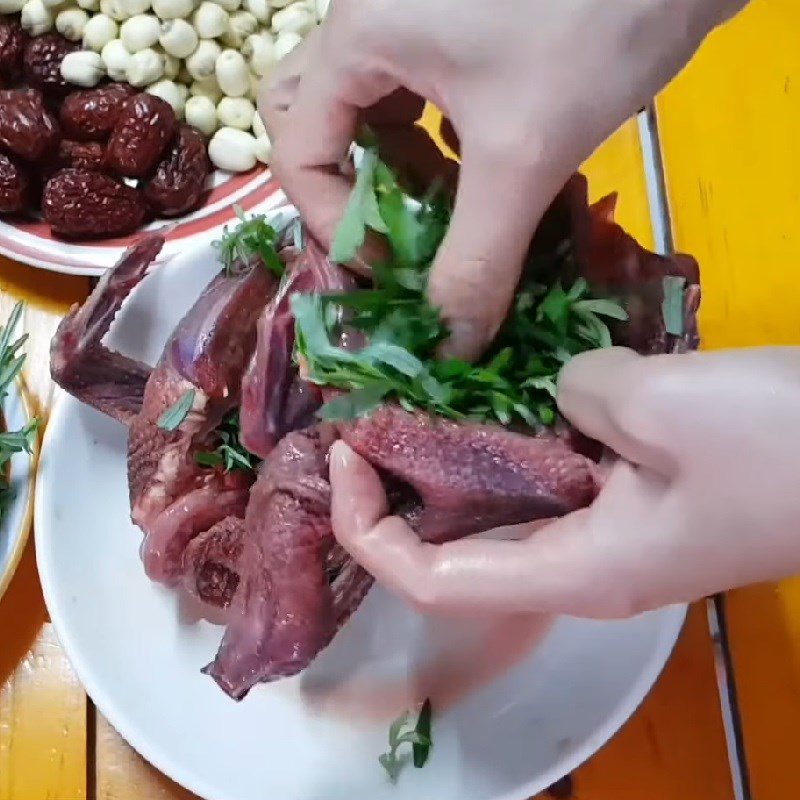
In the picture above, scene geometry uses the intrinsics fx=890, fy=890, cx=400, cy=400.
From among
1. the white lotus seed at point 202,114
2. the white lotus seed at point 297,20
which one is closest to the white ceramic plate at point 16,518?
the white lotus seed at point 202,114

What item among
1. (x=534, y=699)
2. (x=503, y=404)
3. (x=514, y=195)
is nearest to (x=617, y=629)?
(x=534, y=699)

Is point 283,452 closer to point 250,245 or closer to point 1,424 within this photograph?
point 250,245

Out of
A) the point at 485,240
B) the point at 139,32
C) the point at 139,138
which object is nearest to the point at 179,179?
the point at 139,138

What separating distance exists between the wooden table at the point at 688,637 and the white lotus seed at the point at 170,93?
7.7 inches

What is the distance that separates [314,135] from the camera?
0.42 m

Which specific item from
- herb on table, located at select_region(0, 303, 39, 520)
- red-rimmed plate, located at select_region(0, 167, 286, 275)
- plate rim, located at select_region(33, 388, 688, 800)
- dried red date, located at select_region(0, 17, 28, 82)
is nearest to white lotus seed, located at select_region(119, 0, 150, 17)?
dried red date, located at select_region(0, 17, 28, 82)

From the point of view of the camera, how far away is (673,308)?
1.70 ft

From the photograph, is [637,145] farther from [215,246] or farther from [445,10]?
[445,10]

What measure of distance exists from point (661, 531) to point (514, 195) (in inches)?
5.8

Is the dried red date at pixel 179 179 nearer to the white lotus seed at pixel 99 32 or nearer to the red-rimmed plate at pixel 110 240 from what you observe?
the red-rimmed plate at pixel 110 240

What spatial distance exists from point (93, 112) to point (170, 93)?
8 cm

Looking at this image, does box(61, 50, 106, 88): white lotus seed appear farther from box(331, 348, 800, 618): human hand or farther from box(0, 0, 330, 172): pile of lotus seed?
box(331, 348, 800, 618): human hand

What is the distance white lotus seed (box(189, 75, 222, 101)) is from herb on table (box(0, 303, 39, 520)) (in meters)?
0.29

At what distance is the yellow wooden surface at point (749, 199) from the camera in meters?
0.71
